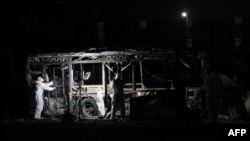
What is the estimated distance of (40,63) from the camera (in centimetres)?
2270

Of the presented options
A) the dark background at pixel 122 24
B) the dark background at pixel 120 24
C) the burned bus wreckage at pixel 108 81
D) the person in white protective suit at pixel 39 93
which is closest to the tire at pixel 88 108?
the burned bus wreckage at pixel 108 81

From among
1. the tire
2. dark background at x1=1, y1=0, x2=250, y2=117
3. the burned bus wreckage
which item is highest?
dark background at x1=1, y1=0, x2=250, y2=117

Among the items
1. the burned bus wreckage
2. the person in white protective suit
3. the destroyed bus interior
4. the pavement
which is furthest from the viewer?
the person in white protective suit

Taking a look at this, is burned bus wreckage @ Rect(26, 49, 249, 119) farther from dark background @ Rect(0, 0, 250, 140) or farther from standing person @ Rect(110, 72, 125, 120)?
dark background @ Rect(0, 0, 250, 140)

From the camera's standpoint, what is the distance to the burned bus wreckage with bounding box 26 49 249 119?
65.8 ft

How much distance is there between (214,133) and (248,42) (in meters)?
16.3

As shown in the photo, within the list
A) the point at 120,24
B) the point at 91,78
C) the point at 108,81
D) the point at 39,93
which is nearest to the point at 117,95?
the point at 108,81

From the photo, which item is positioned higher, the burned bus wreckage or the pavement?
the burned bus wreckage

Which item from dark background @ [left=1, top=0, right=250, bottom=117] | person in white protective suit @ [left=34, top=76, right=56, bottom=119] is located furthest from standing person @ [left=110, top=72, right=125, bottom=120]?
dark background @ [left=1, top=0, right=250, bottom=117]

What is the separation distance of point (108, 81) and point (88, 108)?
1821mm

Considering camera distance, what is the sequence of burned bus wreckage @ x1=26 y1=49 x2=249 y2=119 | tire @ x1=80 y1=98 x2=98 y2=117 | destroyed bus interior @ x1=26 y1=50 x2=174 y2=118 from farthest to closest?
1. tire @ x1=80 y1=98 x2=98 y2=117
2. destroyed bus interior @ x1=26 y1=50 x2=174 y2=118
3. burned bus wreckage @ x1=26 y1=49 x2=249 y2=119

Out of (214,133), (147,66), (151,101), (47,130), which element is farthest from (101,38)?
(214,133)

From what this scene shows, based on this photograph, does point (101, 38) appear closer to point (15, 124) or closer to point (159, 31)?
point (159, 31)

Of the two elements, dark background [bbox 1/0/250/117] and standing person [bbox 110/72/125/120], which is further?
dark background [bbox 1/0/250/117]
